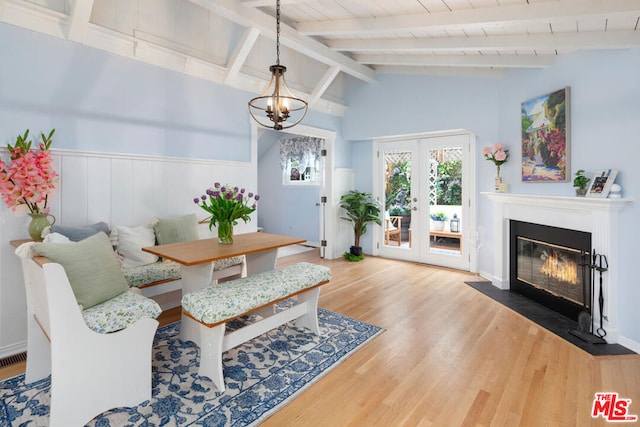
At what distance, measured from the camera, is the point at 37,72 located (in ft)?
8.29

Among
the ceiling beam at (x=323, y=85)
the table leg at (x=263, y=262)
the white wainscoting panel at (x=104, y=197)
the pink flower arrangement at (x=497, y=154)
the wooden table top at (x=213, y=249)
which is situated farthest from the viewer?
the ceiling beam at (x=323, y=85)

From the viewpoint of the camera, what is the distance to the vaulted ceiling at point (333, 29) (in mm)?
2436

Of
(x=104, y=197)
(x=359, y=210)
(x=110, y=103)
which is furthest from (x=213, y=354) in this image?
(x=359, y=210)

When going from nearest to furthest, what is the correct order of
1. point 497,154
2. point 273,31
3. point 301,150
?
1. point 273,31
2. point 497,154
3. point 301,150

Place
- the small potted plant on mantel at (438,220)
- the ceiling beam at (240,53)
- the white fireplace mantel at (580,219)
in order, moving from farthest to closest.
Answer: the small potted plant on mantel at (438,220) < the ceiling beam at (240,53) < the white fireplace mantel at (580,219)

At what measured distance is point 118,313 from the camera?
179 centimetres

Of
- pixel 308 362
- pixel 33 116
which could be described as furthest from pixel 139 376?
pixel 33 116

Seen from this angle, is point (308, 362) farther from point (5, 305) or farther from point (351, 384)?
point (5, 305)

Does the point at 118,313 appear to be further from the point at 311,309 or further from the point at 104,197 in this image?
the point at 104,197

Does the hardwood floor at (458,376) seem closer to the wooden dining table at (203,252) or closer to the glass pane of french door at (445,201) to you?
the wooden dining table at (203,252)

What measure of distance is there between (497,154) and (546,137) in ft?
1.99

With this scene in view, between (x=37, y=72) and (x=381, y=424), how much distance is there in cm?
347

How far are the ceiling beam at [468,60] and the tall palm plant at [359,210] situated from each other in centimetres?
210

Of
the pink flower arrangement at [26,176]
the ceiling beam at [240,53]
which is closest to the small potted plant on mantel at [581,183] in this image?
the ceiling beam at [240,53]
